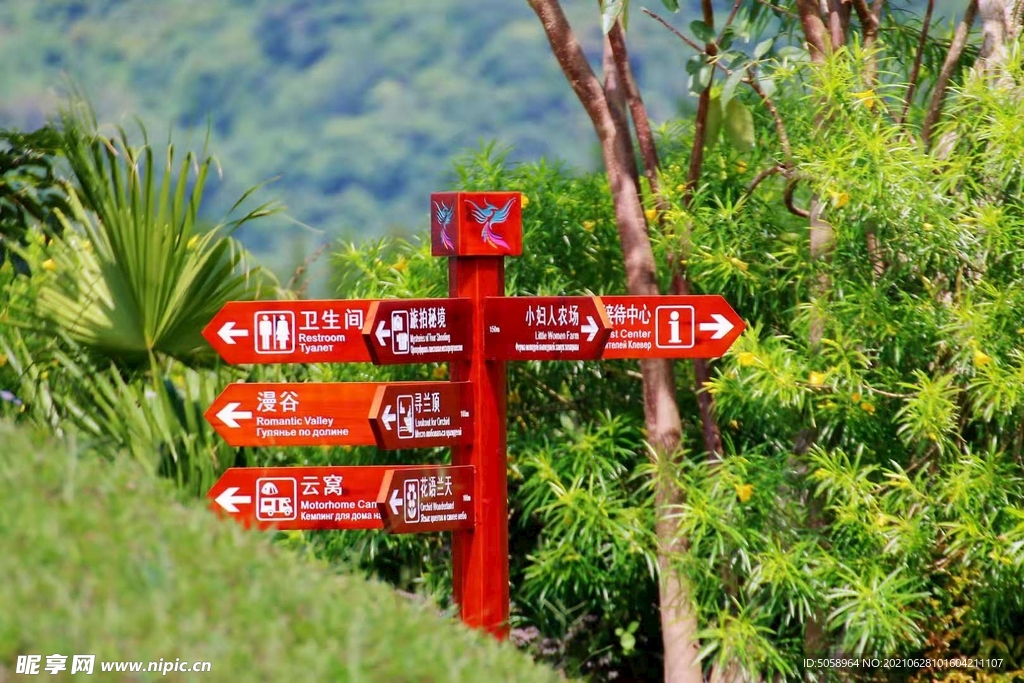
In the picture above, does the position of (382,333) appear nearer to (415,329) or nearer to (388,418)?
(415,329)

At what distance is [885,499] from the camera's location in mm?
4340

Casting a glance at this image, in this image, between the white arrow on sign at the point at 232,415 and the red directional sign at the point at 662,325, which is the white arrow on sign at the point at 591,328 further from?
the white arrow on sign at the point at 232,415

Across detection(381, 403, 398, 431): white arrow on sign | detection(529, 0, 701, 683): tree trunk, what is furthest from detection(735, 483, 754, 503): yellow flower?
detection(381, 403, 398, 431): white arrow on sign

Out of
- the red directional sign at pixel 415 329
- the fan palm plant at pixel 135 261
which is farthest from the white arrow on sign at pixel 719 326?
the fan palm plant at pixel 135 261

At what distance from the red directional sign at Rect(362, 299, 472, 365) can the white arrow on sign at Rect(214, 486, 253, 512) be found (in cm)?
60

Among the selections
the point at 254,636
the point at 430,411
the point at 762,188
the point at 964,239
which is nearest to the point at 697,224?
the point at 762,188

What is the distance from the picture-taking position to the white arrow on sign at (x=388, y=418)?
3.78m

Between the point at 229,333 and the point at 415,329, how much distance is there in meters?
0.59

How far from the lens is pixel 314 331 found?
155 inches

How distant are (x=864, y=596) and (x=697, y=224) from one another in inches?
61.8

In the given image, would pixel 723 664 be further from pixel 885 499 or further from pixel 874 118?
pixel 874 118

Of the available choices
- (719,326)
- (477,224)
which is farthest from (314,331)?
(719,326)

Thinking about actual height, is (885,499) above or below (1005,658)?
above

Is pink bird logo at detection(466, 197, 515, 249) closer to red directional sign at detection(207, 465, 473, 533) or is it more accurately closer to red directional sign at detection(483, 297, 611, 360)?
red directional sign at detection(483, 297, 611, 360)
